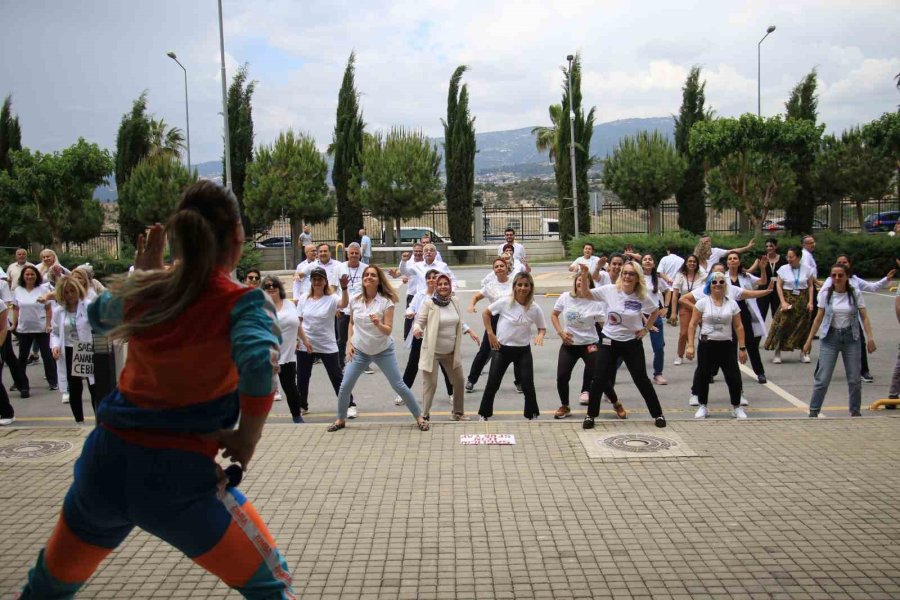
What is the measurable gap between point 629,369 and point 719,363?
46.3 inches

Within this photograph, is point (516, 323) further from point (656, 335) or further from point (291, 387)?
point (656, 335)

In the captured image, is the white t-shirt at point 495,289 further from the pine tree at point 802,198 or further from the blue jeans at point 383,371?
the pine tree at point 802,198

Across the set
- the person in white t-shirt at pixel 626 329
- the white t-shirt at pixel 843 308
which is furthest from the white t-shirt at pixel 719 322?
the white t-shirt at pixel 843 308

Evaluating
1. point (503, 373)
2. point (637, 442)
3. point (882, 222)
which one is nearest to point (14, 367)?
point (503, 373)

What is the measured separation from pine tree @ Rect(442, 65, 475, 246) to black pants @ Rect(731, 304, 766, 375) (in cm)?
3257

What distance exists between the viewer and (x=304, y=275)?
1322cm

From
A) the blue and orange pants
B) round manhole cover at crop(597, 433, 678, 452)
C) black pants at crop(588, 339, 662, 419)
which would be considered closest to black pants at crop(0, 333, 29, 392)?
black pants at crop(588, 339, 662, 419)

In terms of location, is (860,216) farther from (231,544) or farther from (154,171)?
(231,544)

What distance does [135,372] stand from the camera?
3.12m

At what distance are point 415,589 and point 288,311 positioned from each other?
526cm

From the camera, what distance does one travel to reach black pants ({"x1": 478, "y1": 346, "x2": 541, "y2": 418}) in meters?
9.35

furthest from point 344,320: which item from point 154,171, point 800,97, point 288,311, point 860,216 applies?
point 800,97

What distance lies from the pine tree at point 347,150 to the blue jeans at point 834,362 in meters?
36.4

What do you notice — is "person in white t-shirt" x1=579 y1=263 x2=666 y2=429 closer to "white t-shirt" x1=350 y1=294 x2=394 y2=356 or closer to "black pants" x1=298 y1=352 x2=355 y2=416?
"white t-shirt" x1=350 y1=294 x2=394 y2=356
